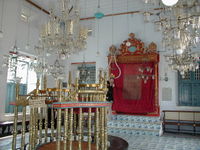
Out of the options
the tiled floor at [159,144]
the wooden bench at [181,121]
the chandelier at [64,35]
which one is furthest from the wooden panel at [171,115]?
the chandelier at [64,35]

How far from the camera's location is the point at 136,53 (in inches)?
332

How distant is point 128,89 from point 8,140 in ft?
15.9

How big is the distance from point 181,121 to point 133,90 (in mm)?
2177

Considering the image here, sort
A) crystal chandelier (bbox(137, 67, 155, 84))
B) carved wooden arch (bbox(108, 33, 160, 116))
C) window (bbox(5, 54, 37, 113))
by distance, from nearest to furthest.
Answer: window (bbox(5, 54, 37, 113)) → crystal chandelier (bbox(137, 67, 155, 84)) → carved wooden arch (bbox(108, 33, 160, 116))

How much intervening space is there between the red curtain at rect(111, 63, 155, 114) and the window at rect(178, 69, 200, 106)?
1104 millimetres

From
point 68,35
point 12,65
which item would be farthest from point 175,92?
point 12,65

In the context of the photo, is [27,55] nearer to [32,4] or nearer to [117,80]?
[32,4]

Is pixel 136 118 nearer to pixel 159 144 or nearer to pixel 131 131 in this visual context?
pixel 131 131

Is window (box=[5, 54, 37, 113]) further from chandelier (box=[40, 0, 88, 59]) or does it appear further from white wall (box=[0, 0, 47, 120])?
chandelier (box=[40, 0, 88, 59])

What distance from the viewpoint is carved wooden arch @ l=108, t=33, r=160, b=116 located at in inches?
317

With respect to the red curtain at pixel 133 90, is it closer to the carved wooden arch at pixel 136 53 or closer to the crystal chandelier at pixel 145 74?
the crystal chandelier at pixel 145 74

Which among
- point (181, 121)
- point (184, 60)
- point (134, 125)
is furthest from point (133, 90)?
point (184, 60)

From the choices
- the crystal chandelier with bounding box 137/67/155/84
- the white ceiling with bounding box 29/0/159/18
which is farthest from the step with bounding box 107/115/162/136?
the white ceiling with bounding box 29/0/159/18

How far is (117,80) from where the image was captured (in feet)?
28.3
